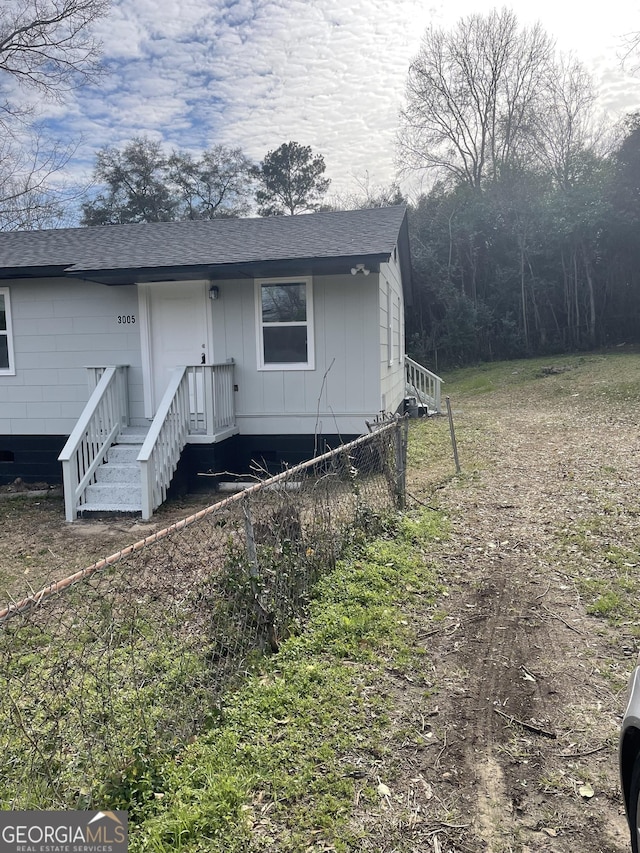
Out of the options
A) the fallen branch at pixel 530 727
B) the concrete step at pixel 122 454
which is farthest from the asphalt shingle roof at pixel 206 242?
the fallen branch at pixel 530 727

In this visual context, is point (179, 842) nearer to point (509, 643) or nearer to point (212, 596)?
point (212, 596)

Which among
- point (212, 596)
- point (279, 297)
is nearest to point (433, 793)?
point (212, 596)

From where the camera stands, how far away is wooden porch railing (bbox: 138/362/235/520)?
7.70 metres

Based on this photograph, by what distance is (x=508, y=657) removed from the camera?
11.7ft

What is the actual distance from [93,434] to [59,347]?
2.37 meters

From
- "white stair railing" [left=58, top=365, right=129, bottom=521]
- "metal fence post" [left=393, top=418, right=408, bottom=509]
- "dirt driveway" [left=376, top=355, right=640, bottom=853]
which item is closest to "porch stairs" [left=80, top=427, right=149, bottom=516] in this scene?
"white stair railing" [left=58, top=365, right=129, bottom=521]

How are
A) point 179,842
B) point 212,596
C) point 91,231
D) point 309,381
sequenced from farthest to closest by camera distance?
point 91,231
point 309,381
point 212,596
point 179,842

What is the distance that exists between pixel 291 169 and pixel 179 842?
105ft

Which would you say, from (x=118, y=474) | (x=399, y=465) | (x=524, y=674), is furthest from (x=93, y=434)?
(x=524, y=674)

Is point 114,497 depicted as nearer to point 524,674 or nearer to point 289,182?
point 524,674

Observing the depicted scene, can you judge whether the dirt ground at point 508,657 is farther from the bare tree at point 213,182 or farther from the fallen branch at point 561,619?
the bare tree at point 213,182

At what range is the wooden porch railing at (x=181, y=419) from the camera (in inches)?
303

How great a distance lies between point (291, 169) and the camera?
30766mm

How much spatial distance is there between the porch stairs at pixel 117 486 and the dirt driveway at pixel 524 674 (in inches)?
146
